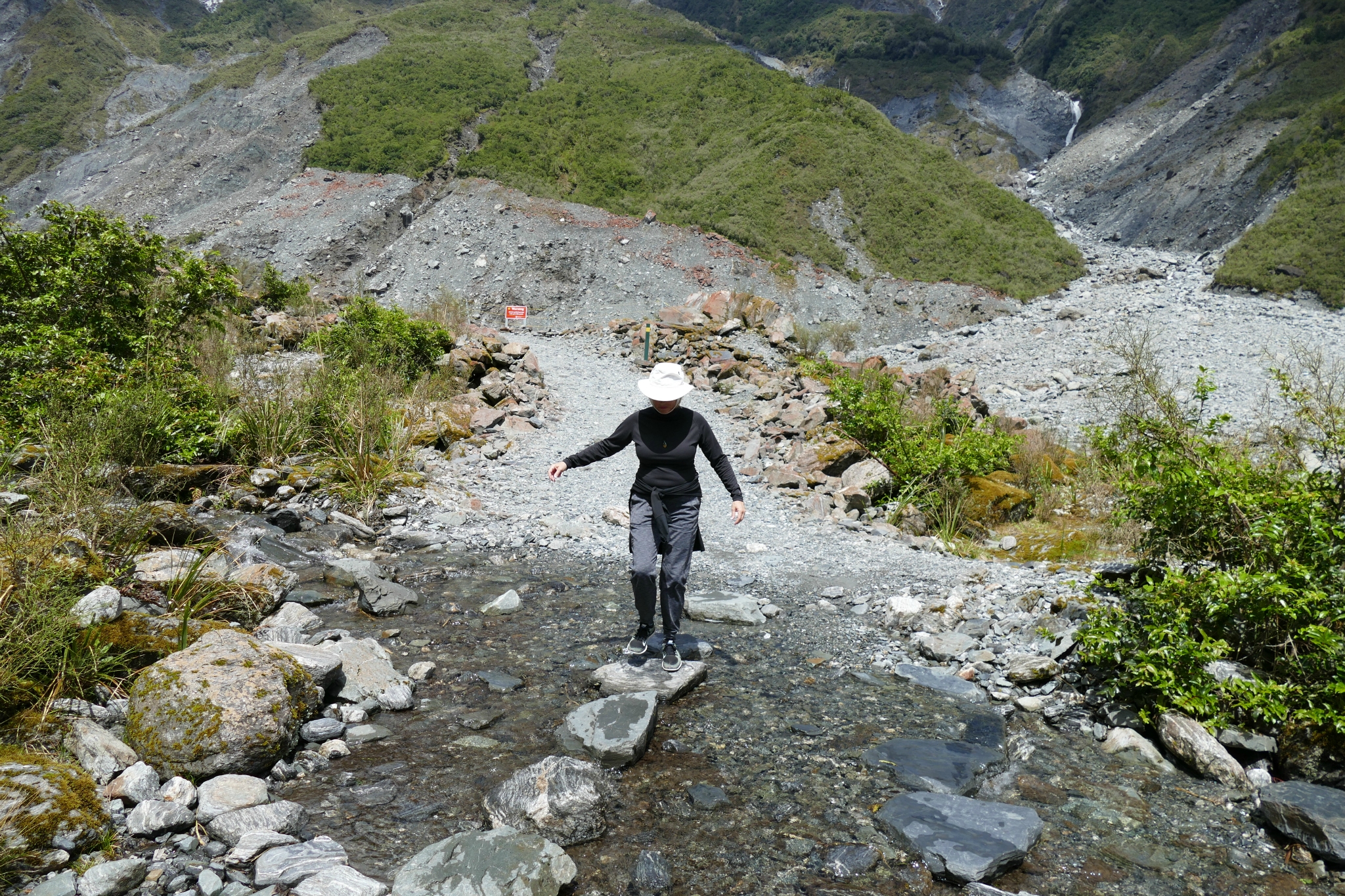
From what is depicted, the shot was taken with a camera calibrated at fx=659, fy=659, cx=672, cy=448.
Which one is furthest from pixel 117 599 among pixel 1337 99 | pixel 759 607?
pixel 1337 99

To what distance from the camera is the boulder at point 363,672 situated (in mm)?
4102

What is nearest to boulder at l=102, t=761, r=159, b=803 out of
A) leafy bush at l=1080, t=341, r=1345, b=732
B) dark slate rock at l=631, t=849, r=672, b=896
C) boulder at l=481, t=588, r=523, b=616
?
dark slate rock at l=631, t=849, r=672, b=896

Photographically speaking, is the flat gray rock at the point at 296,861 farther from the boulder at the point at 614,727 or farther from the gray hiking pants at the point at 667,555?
the gray hiking pants at the point at 667,555

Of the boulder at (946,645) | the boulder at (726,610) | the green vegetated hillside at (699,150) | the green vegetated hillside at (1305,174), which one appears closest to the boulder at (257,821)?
the boulder at (726,610)

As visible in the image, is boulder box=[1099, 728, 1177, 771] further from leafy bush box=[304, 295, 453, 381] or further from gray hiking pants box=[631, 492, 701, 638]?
leafy bush box=[304, 295, 453, 381]

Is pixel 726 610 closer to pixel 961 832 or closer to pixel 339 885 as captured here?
pixel 961 832

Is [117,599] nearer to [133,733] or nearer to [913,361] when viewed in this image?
[133,733]

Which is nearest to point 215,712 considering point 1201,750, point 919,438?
point 1201,750

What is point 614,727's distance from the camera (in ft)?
12.4

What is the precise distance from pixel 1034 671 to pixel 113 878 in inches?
200

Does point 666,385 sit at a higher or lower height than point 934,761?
higher

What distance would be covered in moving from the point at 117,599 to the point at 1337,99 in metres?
49.2

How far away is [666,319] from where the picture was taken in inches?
814

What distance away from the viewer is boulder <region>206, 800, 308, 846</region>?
9.33ft
